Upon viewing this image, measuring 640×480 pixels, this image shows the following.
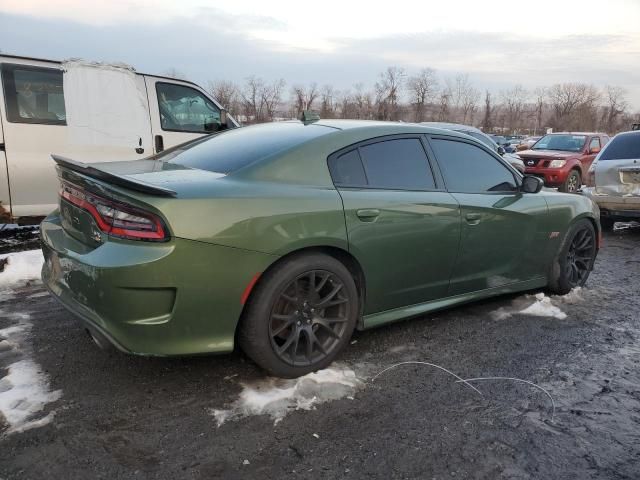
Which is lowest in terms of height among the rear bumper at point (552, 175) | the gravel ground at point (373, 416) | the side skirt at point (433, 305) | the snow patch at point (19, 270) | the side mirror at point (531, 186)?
the gravel ground at point (373, 416)

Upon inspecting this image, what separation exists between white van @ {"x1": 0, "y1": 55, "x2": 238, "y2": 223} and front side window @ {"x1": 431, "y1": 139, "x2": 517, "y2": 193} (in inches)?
156

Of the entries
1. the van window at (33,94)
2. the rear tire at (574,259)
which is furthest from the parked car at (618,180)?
the van window at (33,94)

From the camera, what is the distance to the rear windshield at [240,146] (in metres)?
3.18

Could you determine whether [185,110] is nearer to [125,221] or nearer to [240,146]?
[240,146]

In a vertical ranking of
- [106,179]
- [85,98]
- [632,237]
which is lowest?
[632,237]

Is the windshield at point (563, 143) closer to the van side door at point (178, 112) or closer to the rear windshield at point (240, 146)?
the van side door at point (178, 112)

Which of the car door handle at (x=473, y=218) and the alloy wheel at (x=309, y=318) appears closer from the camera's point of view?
the alloy wheel at (x=309, y=318)

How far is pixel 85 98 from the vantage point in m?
6.27

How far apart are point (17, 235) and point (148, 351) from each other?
501 centimetres

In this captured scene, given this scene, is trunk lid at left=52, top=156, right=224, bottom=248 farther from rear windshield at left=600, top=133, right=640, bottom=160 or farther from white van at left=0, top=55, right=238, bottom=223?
rear windshield at left=600, top=133, right=640, bottom=160

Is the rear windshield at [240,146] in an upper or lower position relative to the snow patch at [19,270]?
upper

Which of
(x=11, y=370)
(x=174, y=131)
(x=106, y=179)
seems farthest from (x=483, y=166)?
(x=174, y=131)

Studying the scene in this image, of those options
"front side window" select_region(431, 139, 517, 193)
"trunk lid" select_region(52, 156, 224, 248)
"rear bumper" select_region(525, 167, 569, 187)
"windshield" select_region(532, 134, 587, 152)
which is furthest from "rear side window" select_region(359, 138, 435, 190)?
"windshield" select_region(532, 134, 587, 152)

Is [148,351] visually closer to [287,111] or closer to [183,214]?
[183,214]
